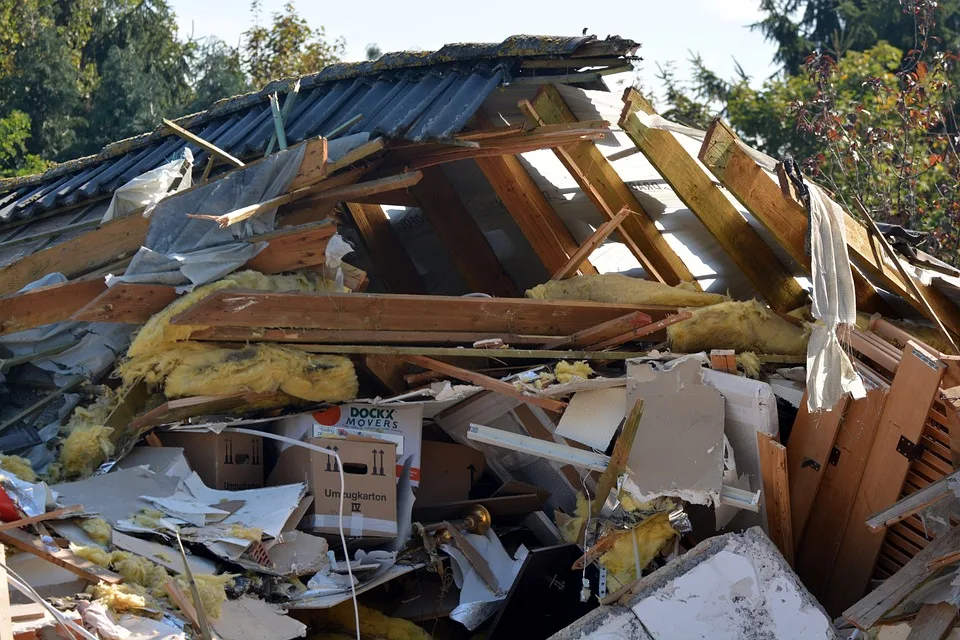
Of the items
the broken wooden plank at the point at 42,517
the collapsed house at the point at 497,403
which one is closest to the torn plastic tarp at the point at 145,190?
the collapsed house at the point at 497,403

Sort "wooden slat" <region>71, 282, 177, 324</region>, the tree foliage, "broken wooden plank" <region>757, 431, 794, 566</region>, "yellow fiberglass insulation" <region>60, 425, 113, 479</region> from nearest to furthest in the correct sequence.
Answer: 1. "broken wooden plank" <region>757, 431, 794, 566</region>
2. "wooden slat" <region>71, 282, 177, 324</region>
3. "yellow fiberglass insulation" <region>60, 425, 113, 479</region>
4. the tree foliage

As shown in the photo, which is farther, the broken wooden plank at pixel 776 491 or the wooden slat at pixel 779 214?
the wooden slat at pixel 779 214

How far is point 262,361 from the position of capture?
539 centimetres

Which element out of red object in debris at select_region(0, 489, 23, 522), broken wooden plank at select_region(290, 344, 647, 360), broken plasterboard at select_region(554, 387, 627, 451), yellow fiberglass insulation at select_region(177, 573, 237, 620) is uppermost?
broken wooden plank at select_region(290, 344, 647, 360)

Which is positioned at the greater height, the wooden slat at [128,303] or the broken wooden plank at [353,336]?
the wooden slat at [128,303]

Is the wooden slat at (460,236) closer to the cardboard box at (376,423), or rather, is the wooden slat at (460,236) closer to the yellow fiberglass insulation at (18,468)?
the cardboard box at (376,423)

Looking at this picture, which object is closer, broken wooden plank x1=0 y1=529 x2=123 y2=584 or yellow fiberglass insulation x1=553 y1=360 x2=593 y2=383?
broken wooden plank x1=0 y1=529 x2=123 y2=584

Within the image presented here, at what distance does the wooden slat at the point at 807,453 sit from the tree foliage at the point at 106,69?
13.1 metres

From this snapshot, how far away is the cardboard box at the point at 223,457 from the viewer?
18.1 feet

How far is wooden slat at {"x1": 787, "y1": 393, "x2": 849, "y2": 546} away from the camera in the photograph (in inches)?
200

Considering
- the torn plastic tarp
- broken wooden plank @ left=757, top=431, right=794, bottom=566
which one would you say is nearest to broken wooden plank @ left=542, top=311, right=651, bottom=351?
broken wooden plank @ left=757, top=431, right=794, bottom=566

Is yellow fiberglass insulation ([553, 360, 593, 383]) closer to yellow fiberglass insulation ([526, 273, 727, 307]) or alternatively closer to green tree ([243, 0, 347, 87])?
yellow fiberglass insulation ([526, 273, 727, 307])

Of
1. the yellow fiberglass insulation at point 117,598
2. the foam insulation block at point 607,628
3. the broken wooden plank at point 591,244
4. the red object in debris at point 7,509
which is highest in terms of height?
the broken wooden plank at point 591,244

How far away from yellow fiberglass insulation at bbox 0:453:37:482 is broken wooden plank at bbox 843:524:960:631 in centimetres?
392
